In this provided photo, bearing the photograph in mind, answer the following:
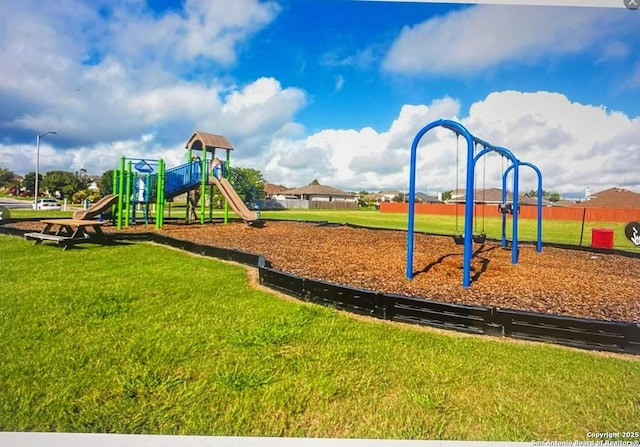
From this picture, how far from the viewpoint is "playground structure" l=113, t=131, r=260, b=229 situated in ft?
27.9

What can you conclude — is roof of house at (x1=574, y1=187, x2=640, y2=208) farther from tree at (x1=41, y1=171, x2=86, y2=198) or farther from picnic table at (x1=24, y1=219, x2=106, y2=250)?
picnic table at (x1=24, y1=219, x2=106, y2=250)

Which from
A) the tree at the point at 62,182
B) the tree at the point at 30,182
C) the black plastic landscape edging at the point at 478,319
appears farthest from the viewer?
the tree at the point at 62,182

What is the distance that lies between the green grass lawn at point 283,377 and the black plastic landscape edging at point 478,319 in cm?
11

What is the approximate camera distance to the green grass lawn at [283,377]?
162 cm

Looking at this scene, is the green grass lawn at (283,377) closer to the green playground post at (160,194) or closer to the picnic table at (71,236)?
the picnic table at (71,236)

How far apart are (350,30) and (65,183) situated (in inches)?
198

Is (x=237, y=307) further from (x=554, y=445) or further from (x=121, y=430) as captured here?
(x=554, y=445)

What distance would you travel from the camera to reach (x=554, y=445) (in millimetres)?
1602

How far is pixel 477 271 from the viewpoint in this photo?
4.29 m

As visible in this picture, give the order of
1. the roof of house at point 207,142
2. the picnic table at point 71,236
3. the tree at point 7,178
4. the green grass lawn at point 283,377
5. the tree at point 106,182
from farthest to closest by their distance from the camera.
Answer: the roof of house at point 207,142, the tree at point 106,182, the picnic table at point 71,236, the tree at point 7,178, the green grass lawn at point 283,377

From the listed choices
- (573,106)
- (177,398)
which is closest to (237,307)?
(177,398)

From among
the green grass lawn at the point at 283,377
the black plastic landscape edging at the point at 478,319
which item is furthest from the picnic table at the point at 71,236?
the black plastic landscape edging at the point at 478,319

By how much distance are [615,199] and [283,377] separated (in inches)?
132

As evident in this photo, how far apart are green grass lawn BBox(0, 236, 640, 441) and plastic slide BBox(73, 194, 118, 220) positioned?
572cm
